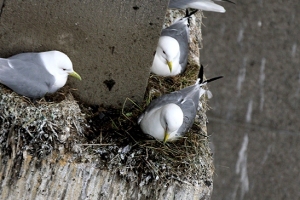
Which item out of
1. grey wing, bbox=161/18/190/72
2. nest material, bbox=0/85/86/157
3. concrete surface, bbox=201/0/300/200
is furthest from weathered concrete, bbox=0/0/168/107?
concrete surface, bbox=201/0/300/200

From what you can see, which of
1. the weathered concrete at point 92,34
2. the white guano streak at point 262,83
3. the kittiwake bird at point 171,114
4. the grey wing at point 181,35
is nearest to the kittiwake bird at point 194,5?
the grey wing at point 181,35

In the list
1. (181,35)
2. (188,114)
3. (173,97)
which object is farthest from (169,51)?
(188,114)

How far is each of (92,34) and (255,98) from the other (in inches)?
93.4

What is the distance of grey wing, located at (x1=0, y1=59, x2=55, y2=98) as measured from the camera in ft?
7.88

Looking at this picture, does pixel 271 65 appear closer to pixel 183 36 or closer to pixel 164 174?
pixel 183 36

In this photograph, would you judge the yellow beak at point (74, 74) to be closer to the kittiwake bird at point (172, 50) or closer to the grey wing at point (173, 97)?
the grey wing at point (173, 97)

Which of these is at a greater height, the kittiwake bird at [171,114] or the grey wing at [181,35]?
the grey wing at [181,35]

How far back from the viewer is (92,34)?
2520 millimetres

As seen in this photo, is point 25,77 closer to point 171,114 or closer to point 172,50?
point 171,114

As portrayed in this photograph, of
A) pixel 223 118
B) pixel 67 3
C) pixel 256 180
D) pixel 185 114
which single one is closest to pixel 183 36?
pixel 185 114

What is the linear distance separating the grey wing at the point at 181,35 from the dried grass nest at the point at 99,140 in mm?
501

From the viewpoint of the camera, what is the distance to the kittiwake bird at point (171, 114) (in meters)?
2.57

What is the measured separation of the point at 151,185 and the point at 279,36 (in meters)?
2.70

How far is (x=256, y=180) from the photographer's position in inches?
179
